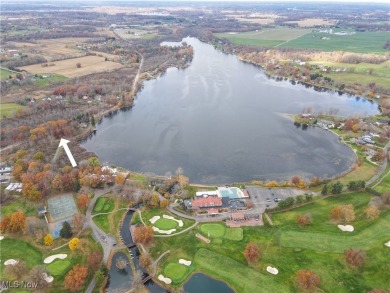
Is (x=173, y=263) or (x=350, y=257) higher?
(x=350, y=257)

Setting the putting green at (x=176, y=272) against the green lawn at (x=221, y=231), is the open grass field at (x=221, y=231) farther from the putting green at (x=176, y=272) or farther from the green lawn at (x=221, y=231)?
the putting green at (x=176, y=272)

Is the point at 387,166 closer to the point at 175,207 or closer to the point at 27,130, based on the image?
the point at 175,207

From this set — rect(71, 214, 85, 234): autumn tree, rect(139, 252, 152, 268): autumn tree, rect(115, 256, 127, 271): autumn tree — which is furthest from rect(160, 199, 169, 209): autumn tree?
rect(71, 214, 85, 234): autumn tree

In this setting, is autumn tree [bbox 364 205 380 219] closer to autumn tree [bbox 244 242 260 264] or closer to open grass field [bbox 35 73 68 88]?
autumn tree [bbox 244 242 260 264]

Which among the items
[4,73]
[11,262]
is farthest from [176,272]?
[4,73]

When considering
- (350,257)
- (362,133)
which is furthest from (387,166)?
(350,257)
